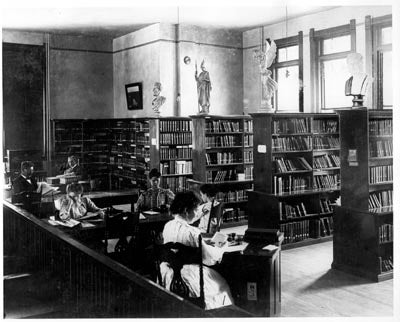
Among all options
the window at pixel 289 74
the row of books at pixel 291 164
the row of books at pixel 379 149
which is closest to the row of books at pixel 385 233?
the row of books at pixel 379 149

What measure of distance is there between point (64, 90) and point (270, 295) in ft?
29.7

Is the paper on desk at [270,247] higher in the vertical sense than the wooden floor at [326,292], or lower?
higher

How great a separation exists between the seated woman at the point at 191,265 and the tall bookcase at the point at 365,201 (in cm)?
242

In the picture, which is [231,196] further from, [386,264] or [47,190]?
[386,264]

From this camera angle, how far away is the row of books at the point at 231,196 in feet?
29.5

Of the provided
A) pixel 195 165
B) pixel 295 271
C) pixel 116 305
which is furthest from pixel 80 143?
pixel 116 305

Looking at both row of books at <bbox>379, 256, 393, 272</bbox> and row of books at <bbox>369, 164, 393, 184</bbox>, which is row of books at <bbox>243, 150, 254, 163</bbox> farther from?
row of books at <bbox>379, 256, 393, 272</bbox>

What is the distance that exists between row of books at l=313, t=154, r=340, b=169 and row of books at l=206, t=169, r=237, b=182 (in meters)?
1.86

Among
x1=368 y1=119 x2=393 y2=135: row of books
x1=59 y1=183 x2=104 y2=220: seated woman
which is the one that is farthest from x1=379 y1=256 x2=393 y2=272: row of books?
x1=59 y1=183 x2=104 y2=220: seated woman

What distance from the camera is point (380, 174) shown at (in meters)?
6.19

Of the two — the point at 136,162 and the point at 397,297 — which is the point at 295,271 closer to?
the point at 397,297

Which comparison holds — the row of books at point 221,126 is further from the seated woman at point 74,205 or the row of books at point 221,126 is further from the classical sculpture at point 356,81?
the seated woman at point 74,205

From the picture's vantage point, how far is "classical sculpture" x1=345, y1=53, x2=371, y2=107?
237 inches

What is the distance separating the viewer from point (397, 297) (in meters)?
3.64
